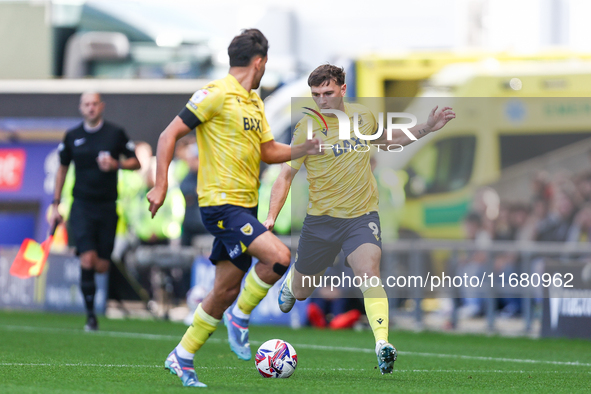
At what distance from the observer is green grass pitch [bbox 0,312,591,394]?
19.7ft

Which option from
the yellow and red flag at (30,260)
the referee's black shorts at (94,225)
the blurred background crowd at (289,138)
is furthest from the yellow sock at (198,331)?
the blurred background crowd at (289,138)

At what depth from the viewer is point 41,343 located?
880 cm

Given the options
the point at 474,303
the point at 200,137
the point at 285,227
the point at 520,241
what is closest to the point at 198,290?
the point at 285,227

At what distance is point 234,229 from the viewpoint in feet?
19.5

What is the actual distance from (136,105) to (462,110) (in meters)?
5.61

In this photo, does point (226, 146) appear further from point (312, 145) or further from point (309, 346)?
point (309, 346)

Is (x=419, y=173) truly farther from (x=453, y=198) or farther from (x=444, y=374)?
(x=444, y=374)

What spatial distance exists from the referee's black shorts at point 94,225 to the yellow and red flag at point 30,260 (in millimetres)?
446

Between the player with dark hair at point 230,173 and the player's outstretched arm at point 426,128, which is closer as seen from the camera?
the player with dark hair at point 230,173

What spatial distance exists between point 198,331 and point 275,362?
2.75ft

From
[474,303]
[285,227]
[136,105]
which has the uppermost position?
[136,105]

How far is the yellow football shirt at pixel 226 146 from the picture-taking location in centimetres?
603

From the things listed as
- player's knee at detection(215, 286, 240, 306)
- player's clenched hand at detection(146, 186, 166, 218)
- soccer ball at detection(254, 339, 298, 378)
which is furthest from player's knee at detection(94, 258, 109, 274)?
player's clenched hand at detection(146, 186, 166, 218)

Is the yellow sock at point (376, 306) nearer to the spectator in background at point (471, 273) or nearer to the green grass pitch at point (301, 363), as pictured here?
the green grass pitch at point (301, 363)
